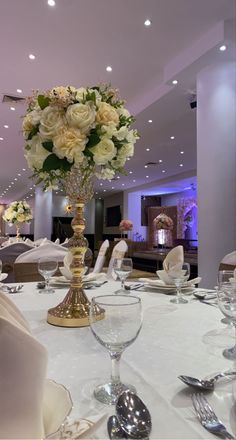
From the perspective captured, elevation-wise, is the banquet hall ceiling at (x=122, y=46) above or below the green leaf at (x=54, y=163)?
above

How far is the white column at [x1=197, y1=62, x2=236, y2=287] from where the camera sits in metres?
3.65

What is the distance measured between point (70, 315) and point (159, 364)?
1.23ft

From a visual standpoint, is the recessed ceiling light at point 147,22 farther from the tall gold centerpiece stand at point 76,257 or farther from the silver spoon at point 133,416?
the silver spoon at point 133,416

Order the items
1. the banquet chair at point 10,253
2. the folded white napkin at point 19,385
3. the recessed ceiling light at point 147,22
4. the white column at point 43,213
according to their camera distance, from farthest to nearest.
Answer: the white column at point 43,213
the recessed ceiling light at point 147,22
the banquet chair at point 10,253
the folded white napkin at point 19,385

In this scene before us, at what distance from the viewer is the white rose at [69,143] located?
3.01 ft

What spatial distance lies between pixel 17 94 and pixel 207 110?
137 inches

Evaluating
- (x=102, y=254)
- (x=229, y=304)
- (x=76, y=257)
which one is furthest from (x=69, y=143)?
(x=102, y=254)

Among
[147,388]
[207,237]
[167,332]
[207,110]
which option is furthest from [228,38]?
[147,388]

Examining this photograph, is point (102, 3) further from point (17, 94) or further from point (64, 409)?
point (64, 409)

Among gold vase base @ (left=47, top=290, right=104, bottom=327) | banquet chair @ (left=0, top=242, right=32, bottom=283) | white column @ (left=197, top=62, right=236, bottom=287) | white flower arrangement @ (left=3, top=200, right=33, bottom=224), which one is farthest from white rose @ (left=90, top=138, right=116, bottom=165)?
white flower arrangement @ (left=3, top=200, right=33, bottom=224)

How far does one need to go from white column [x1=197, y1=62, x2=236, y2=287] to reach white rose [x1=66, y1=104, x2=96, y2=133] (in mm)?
3026

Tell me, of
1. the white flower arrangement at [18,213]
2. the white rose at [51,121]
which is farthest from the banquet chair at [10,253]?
the white flower arrangement at [18,213]

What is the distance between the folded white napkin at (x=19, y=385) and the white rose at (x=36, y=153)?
708 millimetres

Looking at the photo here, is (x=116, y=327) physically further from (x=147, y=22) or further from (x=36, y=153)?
(x=147, y=22)
